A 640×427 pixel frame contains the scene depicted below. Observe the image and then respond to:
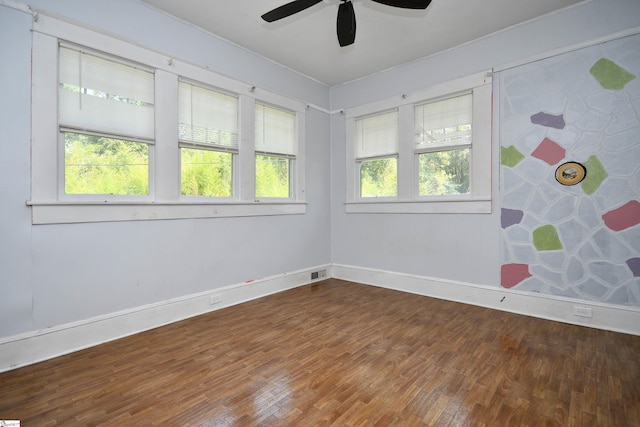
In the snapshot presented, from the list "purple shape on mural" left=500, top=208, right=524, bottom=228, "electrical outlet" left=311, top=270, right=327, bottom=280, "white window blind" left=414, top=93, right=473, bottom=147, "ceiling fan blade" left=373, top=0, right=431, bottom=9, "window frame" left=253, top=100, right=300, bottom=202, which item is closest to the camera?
"ceiling fan blade" left=373, top=0, right=431, bottom=9

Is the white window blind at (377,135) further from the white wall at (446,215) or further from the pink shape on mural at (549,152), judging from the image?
the pink shape on mural at (549,152)

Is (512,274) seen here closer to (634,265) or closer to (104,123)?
(634,265)

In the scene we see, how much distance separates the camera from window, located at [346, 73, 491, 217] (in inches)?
148

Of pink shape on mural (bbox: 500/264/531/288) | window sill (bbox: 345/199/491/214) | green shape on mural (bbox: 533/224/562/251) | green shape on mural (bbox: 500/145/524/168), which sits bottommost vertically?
pink shape on mural (bbox: 500/264/531/288)

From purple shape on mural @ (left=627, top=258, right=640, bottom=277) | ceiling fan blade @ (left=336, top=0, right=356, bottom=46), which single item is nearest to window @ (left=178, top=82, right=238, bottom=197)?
ceiling fan blade @ (left=336, top=0, right=356, bottom=46)

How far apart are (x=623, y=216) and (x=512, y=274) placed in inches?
44.7

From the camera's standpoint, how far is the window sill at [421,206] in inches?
148

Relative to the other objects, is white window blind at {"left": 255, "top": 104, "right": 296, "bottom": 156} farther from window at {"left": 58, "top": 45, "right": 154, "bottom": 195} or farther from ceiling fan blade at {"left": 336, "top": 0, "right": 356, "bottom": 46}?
ceiling fan blade at {"left": 336, "top": 0, "right": 356, "bottom": 46}

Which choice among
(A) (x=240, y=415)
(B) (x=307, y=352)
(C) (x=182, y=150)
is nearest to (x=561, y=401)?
(B) (x=307, y=352)

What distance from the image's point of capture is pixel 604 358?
2.45m

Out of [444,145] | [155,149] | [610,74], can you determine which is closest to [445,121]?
[444,145]

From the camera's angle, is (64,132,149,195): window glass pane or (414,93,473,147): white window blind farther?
(414,93,473,147): white window blind

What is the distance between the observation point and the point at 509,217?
11.7ft

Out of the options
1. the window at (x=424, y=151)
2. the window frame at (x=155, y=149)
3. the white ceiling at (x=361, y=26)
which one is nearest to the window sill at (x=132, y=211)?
the window frame at (x=155, y=149)
